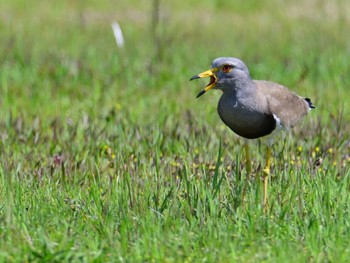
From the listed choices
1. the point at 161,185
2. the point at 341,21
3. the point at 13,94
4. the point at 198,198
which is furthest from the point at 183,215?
the point at 341,21

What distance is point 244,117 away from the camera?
18.9 ft

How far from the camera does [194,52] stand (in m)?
12.0

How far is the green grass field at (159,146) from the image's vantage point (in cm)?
468

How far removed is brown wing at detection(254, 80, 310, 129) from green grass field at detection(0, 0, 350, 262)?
0.84 ft

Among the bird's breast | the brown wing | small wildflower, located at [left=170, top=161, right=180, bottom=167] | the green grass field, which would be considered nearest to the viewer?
the green grass field

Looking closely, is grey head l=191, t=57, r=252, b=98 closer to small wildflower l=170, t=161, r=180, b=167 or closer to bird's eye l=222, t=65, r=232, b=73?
bird's eye l=222, t=65, r=232, b=73

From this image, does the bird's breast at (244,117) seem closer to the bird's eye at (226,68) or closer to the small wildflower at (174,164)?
the bird's eye at (226,68)

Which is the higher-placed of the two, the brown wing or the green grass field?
the brown wing

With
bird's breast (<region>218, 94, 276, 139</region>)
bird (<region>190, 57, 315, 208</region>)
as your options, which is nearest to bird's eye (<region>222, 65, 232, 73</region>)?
bird (<region>190, 57, 315, 208</region>)

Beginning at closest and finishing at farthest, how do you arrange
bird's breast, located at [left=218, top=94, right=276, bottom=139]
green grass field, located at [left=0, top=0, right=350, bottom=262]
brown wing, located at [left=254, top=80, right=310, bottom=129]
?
green grass field, located at [left=0, top=0, right=350, bottom=262]
bird's breast, located at [left=218, top=94, right=276, bottom=139]
brown wing, located at [left=254, top=80, right=310, bottom=129]

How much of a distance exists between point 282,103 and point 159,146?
1448 millimetres

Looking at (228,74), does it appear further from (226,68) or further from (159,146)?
(159,146)

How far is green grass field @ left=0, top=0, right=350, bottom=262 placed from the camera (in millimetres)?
4680

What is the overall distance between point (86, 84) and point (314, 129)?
3.32 meters
